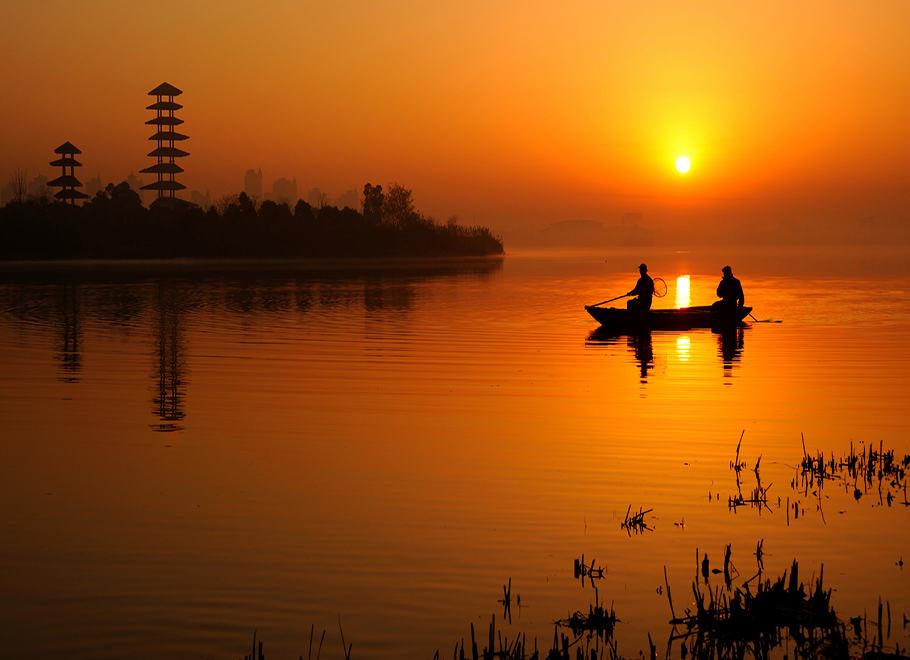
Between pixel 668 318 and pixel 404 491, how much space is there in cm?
2269

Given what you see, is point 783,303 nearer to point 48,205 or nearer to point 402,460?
point 402,460

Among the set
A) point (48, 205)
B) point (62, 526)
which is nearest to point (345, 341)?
point (62, 526)

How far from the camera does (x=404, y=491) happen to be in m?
10.9

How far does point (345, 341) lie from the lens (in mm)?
29438

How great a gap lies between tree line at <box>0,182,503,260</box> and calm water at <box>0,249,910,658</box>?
106286mm

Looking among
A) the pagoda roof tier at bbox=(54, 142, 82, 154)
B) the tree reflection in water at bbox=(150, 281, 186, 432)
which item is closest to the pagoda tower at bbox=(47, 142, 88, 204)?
the pagoda roof tier at bbox=(54, 142, 82, 154)

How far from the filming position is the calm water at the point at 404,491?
718 centimetres

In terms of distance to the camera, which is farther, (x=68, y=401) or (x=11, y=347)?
(x=11, y=347)

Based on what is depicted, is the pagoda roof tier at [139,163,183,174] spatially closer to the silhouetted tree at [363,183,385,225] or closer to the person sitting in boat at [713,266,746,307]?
the silhouetted tree at [363,183,385,225]

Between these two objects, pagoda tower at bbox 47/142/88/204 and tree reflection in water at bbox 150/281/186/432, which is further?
pagoda tower at bbox 47/142/88/204

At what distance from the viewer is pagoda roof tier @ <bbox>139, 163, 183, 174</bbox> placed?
142m

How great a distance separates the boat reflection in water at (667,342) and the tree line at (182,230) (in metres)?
107

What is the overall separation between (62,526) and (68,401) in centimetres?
897

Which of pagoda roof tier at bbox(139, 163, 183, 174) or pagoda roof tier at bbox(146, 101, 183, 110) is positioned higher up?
pagoda roof tier at bbox(146, 101, 183, 110)
